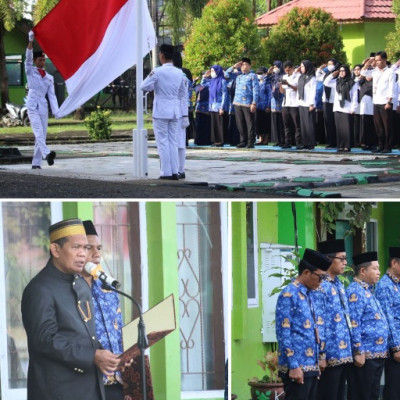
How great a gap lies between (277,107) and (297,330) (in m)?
12.6

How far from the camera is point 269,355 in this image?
41.7ft

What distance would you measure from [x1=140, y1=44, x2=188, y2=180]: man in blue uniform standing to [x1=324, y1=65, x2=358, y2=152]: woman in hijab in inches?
232

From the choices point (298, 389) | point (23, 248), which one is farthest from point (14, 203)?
point (298, 389)

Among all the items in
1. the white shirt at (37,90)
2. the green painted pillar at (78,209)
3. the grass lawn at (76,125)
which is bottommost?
the green painted pillar at (78,209)

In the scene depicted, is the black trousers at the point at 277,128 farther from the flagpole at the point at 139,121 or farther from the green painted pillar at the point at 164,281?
the green painted pillar at the point at 164,281

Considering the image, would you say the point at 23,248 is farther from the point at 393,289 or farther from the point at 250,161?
the point at 250,161

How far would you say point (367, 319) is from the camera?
12.6 m

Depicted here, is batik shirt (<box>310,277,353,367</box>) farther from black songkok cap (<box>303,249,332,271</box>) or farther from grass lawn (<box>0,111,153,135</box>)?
grass lawn (<box>0,111,153,135</box>)

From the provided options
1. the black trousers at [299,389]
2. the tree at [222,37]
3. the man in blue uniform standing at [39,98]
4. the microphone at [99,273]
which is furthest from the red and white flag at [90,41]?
the tree at [222,37]

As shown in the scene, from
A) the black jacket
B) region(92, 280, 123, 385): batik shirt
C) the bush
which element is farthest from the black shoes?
the bush

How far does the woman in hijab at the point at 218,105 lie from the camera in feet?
80.2

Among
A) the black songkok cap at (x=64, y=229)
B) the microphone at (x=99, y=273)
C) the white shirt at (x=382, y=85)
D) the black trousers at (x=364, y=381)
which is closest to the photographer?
the microphone at (x=99, y=273)

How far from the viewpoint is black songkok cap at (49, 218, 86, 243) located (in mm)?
10484

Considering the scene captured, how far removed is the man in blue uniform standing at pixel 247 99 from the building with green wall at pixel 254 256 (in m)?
9.52
